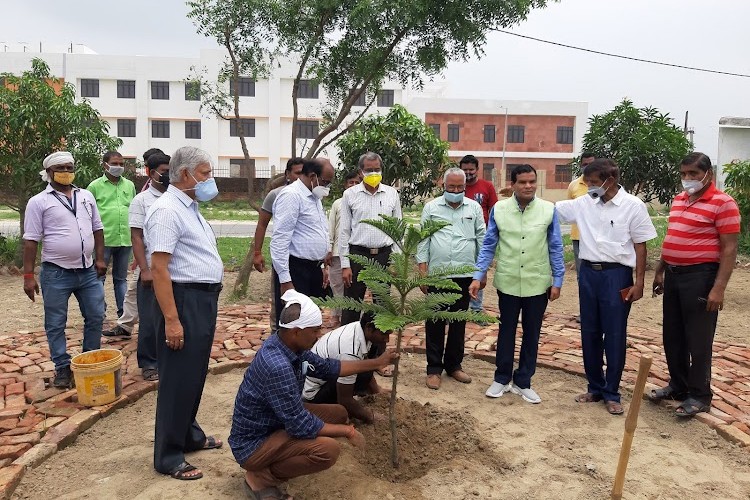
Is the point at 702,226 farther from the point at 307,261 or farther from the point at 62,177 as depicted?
the point at 62,177

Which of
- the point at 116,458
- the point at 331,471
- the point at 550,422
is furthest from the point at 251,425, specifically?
the point at 550,422

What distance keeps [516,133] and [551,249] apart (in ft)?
110

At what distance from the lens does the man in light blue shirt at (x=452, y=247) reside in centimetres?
521

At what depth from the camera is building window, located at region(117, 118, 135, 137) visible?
1468 inches

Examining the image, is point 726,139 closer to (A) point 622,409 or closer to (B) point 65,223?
(A) point 622,409

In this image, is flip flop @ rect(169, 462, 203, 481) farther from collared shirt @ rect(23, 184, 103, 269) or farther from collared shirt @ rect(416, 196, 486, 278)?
collared shirt @ rect(416, 196, 486, 278)

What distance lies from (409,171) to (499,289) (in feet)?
14.2

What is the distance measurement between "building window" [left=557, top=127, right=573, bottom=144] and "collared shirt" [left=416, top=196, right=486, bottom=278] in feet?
111

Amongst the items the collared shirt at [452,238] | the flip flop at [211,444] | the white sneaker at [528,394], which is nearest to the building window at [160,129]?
the collared shirt at [452,238]

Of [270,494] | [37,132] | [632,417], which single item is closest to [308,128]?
[37,132]

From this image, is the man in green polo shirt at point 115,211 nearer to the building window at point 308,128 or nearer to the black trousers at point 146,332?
the black trousers at point 146,332

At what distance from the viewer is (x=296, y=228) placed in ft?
17.2

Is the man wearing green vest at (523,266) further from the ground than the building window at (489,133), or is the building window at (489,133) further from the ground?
the building window at (489,133)

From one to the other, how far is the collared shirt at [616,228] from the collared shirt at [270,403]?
8.41 ft
